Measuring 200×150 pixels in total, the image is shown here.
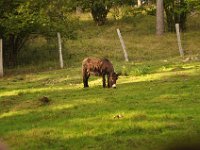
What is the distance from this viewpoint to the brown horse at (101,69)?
71.6ft

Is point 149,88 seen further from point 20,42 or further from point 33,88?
point 20,42

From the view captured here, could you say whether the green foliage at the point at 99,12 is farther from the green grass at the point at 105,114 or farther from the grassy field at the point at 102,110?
the green grass at the point at 105,114

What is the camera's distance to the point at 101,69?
22141 millimetres

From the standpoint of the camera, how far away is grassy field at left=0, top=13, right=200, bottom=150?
12211 millimetres

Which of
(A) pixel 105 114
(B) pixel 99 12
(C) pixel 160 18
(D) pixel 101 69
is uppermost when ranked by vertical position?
(A) pixel 105 114

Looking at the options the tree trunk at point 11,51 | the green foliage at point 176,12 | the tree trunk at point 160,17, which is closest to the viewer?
the tree trunk at point 11,51

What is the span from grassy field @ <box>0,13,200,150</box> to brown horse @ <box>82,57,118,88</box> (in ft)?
1.57

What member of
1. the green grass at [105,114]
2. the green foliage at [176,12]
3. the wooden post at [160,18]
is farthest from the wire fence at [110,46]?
the green grass at [105,114]

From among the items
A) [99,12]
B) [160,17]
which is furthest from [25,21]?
[99,12]

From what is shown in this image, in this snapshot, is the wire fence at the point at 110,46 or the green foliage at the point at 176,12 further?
the green foliage at the point at 176,12

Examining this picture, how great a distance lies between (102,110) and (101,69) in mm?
6552

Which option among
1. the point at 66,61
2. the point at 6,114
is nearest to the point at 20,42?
the point at 66,61

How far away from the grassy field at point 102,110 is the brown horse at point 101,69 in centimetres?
48

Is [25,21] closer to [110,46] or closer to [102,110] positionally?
[110,46]
